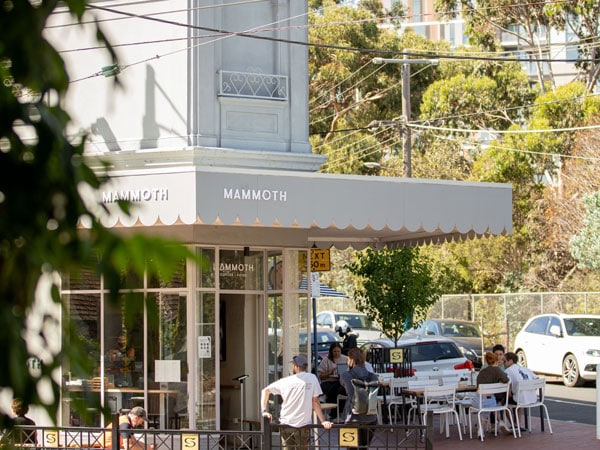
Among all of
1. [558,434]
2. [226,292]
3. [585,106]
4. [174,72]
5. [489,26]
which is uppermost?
[489,26]

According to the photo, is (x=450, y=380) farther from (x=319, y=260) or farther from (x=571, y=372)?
(x=571, y=372)

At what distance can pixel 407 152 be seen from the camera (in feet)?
103

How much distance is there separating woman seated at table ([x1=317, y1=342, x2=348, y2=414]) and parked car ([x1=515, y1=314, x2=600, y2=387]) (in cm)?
825

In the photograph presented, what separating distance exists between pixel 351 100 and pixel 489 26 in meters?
7.16

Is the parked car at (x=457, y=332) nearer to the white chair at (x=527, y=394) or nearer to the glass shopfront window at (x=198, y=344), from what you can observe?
the white chair at (x=527, y=394)

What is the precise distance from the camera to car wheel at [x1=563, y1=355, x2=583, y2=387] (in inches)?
1060

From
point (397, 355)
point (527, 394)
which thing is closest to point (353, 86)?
point (397, 355)

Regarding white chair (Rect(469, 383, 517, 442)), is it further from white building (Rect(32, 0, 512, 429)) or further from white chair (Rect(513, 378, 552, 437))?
white building (Rect(32, 0, 512, 429))

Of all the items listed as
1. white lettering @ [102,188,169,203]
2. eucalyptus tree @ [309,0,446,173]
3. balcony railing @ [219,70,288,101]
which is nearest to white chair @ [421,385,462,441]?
balcony railing @ [219,70,288,101]

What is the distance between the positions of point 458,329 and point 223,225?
1997cm

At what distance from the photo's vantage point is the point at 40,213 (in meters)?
2.41

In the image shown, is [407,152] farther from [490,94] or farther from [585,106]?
[490,94]

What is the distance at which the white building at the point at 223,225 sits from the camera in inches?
631

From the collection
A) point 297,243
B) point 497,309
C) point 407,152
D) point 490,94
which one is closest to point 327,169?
point 490,94
